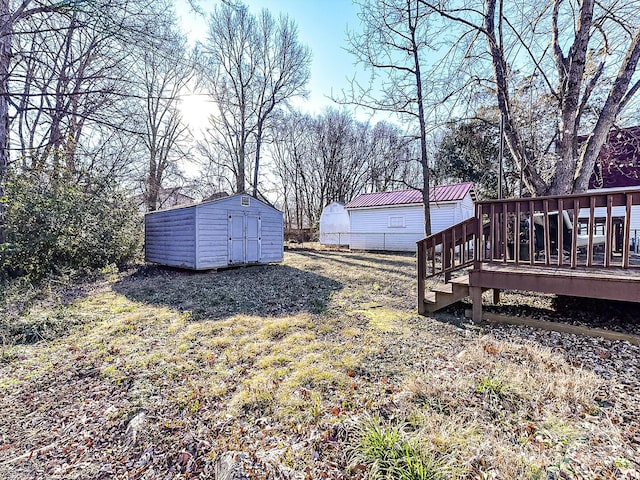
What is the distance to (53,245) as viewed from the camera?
8.27 meters

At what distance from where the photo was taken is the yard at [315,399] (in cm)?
186

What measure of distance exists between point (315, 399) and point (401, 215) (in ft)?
46.6

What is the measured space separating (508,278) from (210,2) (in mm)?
6960

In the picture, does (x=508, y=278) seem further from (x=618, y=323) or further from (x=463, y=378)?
(x=463, y=378)

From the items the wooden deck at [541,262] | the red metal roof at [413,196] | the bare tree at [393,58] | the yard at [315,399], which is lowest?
the yard at [315,399]

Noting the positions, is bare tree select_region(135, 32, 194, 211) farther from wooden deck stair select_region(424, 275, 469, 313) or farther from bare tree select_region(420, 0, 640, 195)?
wooden deck stair select_region(424, 275, 469, 313)

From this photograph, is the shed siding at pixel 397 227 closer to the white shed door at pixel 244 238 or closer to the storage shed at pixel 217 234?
the storage shed at pixel 217 234

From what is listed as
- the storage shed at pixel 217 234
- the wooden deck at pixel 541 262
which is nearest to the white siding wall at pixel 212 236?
the storage shed at pixel 217 234

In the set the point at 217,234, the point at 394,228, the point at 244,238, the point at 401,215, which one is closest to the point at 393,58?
the point at 244,238

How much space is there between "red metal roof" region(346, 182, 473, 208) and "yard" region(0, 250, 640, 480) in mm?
10326

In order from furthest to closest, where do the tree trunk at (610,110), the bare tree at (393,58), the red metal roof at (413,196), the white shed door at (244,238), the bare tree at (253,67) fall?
the bare tree at (253,67), the red metal roof at (413,196), the white shed door at (244,238), the bare tree at (393,58), the tree trunk at (610,110)

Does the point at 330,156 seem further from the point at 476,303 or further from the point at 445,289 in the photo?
the point at 476,303

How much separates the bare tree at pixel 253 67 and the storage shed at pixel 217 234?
685cm

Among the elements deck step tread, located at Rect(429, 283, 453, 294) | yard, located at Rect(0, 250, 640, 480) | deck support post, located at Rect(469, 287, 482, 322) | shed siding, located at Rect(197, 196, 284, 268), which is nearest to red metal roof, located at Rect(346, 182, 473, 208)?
shed siding, located at Rect(197, 196, 284, 268)
